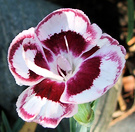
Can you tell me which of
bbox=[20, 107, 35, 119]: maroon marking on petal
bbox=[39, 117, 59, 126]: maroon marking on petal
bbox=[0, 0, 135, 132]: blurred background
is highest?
bbox=[20, 107, 35, 119]: maroon marking on petal

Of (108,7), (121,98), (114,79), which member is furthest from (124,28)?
(114,79)

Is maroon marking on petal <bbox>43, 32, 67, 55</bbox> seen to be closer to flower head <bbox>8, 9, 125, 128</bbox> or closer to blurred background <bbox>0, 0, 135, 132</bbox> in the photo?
flower head <bbox>8, 9, 125, 128</bbox>

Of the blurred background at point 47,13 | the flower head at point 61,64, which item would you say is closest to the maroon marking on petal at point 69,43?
the flower head at point 61,64

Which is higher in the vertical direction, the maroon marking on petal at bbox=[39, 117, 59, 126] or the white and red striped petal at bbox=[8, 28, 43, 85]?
the white and red striped petal at bbox=[8, 28, 43, 85]

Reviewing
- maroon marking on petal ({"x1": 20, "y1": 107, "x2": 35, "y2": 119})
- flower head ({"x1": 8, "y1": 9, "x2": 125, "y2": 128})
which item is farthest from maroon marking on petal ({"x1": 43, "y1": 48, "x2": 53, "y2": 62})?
maroon marking on petal ({"x1": 20, "y1": 107, "x2": 35, "y2": 119})

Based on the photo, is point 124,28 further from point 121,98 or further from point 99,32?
point 99,32

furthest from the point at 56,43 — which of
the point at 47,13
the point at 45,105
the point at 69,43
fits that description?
the point at 47,13

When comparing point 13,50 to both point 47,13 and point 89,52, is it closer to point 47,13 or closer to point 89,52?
point 89,52

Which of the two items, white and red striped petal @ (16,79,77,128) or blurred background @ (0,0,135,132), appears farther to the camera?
blurred background @ (0,0,135,132)

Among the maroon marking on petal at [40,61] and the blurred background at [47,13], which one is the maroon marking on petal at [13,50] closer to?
the maroon marking on petal at [40,61]
